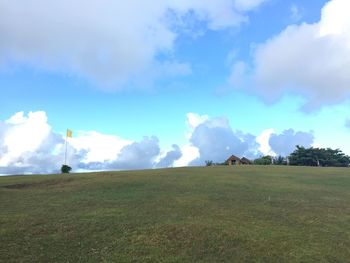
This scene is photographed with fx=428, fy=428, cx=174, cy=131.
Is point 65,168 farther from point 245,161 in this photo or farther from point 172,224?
point 245,161

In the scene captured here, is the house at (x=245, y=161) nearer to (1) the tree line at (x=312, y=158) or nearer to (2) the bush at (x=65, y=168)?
(1) the tree line at (x=312, y=158)

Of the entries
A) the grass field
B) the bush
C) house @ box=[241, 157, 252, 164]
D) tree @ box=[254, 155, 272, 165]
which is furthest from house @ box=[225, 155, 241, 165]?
A: the grass field

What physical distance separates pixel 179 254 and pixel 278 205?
9157 millimetres

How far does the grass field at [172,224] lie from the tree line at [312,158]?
189 feet

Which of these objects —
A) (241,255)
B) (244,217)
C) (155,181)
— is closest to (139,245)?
(241,255)

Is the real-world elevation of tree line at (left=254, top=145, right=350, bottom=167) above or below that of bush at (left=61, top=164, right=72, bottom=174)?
above

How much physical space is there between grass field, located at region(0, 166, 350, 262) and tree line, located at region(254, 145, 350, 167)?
5772 cm

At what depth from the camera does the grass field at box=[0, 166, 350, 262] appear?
12828mm

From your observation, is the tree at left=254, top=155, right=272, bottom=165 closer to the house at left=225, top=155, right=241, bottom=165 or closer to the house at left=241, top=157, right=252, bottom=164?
the house at left=241, top=157, right=252, bottom=164

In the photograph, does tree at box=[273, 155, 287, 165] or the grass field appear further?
tree at box=[273, 155, 287, 165]

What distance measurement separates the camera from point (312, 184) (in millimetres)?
30156

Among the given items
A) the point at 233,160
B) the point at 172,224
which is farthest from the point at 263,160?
the point at 172,224

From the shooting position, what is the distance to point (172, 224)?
609 inches

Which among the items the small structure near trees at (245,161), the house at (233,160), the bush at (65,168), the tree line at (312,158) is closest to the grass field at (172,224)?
the bush at (65,168)
